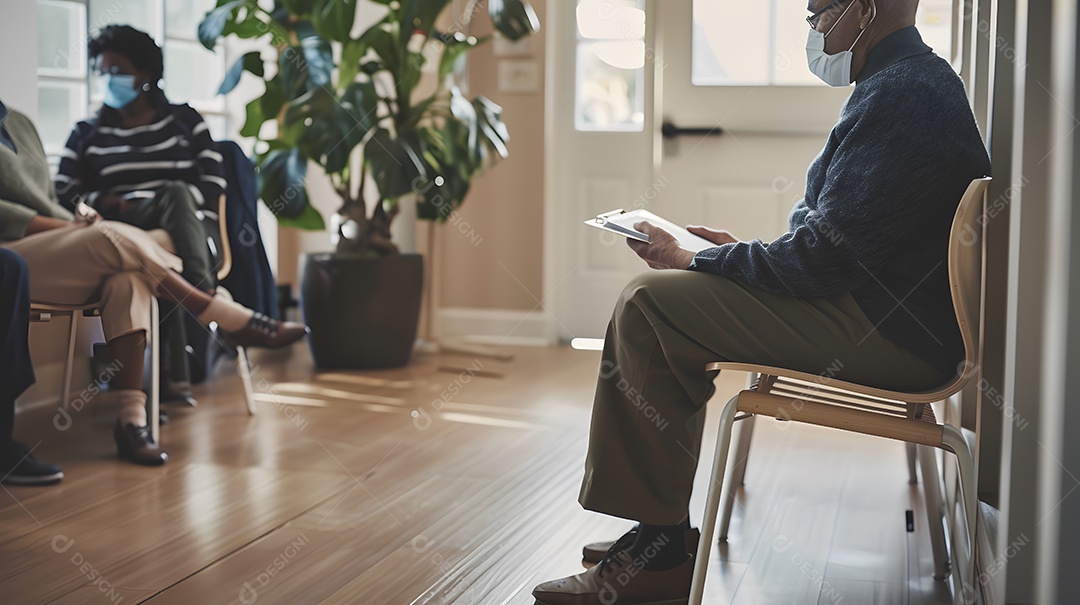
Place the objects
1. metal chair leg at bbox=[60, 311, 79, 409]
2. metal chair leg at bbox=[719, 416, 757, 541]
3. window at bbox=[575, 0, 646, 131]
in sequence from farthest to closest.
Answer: window at bbox=[575, 0, 646, 131] → metal chair leg at bbox=[60, 311, 79, 409] → metal chair leg at bbox=[719, 416, 757, 541]

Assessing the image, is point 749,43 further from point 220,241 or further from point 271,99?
point 220,241

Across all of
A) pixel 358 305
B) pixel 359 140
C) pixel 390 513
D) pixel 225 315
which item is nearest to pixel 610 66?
pixel 359 140

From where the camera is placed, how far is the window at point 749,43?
408 cm

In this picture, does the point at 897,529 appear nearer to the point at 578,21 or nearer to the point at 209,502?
the point at 209,502

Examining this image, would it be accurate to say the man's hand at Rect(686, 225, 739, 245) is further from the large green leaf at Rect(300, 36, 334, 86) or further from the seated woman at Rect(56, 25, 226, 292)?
the large green leaf at Rect(300, 36, 334, 86)

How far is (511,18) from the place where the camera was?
147 inches

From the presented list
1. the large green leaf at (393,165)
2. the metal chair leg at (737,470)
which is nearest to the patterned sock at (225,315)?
the large green leaf at (393,165)

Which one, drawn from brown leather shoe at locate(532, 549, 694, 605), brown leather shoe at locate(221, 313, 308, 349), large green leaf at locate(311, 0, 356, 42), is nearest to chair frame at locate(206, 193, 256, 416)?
brown leather shoe at locate(221, 313, 308, 349)

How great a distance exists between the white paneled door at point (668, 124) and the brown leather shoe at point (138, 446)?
7.21ft

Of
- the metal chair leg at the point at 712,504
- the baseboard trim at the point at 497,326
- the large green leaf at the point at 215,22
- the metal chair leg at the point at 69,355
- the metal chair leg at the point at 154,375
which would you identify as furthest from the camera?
the baseboard trim at the point at 497,326

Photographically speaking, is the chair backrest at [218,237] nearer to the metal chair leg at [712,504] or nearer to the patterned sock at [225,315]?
the patterned sock at [225,315]

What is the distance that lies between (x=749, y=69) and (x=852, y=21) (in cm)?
259

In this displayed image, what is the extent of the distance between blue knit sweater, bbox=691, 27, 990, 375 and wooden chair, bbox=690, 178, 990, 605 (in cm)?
5

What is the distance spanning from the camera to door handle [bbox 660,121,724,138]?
4168 mm
